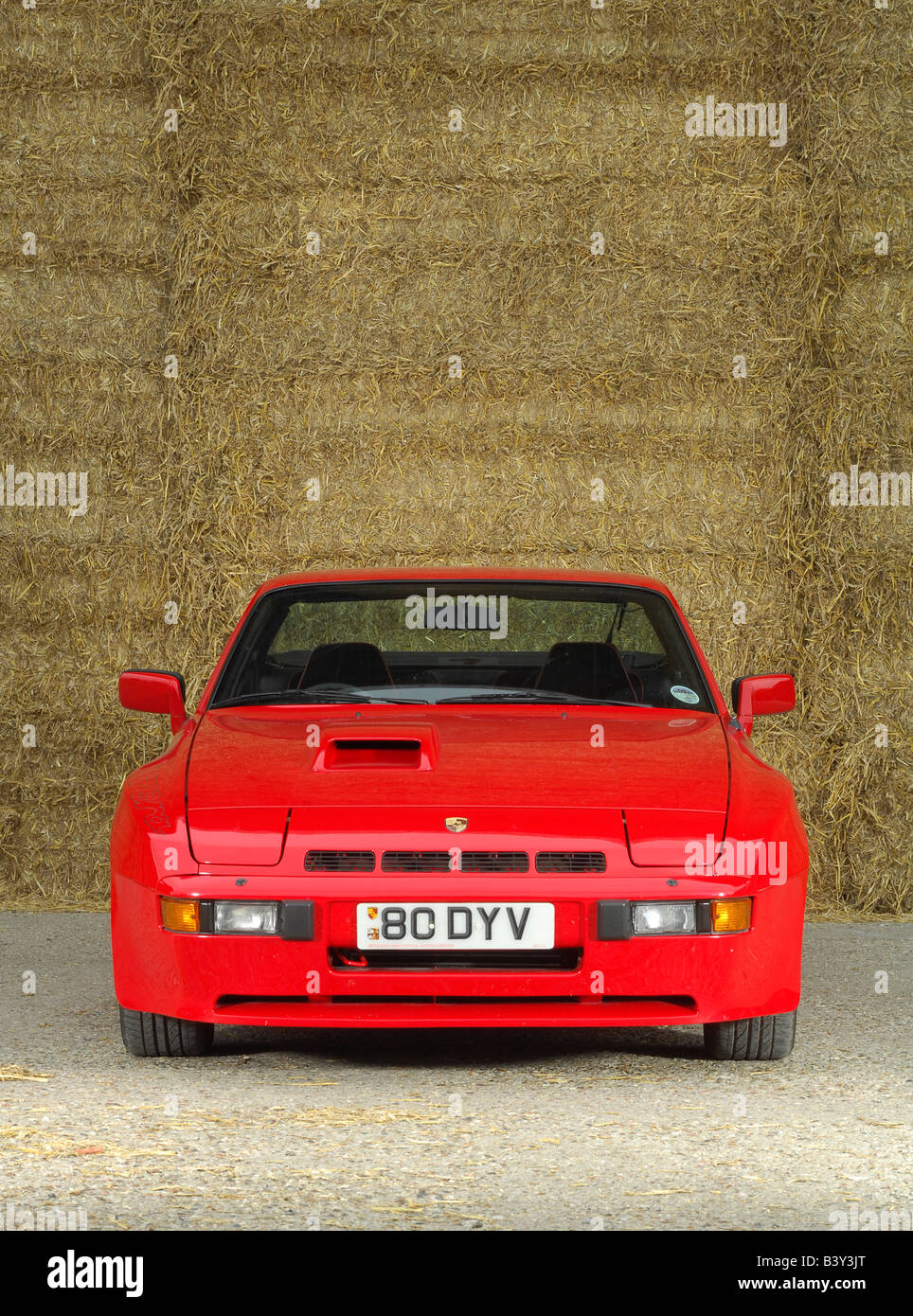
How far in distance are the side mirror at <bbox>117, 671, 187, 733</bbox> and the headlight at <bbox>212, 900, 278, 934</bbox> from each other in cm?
120

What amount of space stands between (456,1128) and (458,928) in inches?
17.0

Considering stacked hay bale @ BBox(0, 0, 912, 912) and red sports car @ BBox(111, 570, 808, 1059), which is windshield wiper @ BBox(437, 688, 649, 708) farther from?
stacked hay bale @ BBox(0, 0, 912, 912)

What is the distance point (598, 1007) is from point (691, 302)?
12.2 feet

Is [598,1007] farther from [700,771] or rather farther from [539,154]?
[539,154]

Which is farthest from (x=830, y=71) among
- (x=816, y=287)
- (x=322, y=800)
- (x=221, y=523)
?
(x=322, y=800)

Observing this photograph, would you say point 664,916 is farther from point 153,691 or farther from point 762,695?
point 153,691

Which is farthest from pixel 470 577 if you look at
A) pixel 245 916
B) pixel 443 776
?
pixel 245 916

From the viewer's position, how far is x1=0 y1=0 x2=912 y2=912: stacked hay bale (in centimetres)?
665

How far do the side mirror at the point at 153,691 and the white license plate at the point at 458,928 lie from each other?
1.35 m

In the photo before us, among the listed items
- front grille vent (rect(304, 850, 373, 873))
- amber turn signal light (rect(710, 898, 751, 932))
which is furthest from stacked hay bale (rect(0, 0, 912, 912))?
front grille vent (rect(304, 850, 373, 873))

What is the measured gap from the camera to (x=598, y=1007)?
373 centimetres

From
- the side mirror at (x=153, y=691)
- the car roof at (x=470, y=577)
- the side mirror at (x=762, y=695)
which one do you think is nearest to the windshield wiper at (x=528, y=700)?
the side mirror at (x=762, y=695)

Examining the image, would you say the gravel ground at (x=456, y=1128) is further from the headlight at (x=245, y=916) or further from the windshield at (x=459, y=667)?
the windshield at (x=459, y=667)

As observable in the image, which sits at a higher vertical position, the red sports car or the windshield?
the windshield
